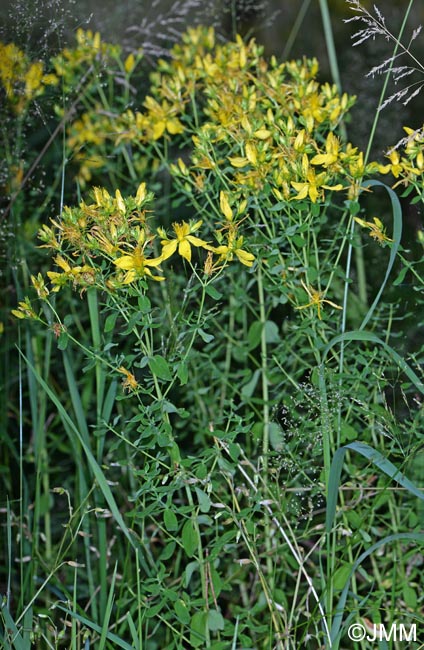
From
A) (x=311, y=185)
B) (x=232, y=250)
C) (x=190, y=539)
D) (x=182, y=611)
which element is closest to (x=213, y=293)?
(x=232, y=250)

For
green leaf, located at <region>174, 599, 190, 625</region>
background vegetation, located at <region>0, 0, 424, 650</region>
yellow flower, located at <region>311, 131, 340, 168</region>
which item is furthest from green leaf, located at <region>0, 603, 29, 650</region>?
yellow flower, located at <region>311, 131, 340, 168</region>

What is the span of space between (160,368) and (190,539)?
255 millimetres

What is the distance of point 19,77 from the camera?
157cm

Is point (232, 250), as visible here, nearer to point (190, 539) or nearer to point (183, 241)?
point (183, 241)

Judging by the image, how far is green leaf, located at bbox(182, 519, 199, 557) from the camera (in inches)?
47.8

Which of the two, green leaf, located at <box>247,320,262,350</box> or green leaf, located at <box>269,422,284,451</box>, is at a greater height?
green leaf, located at <box>247,320,262,350</box>

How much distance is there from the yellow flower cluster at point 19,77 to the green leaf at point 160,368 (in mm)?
635

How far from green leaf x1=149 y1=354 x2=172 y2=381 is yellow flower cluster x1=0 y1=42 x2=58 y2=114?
2.08ft

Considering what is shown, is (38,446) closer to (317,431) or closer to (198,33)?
(317,431)

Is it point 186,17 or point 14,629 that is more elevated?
point 186,17

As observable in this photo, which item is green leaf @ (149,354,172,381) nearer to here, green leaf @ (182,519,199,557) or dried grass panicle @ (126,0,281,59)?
green leaf @ (182,519,199,557)

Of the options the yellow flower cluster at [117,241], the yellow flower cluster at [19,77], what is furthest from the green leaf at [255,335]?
the yellow flower cluster at [19,77]

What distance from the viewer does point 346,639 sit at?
5.13ft

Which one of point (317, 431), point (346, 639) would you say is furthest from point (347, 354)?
point (346, 639)
